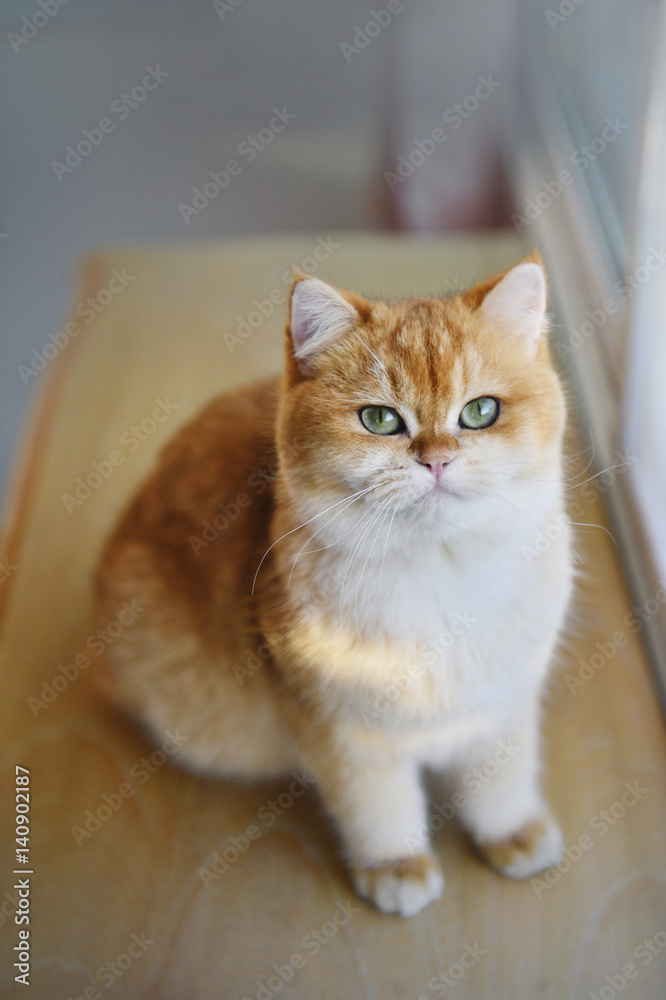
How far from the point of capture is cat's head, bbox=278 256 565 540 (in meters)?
0.81

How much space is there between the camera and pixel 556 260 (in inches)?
73.2

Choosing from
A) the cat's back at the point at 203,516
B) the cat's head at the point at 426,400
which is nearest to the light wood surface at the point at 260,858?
the cat's back at the point at 203,516

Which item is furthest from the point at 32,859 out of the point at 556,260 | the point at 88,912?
the point at 556,260

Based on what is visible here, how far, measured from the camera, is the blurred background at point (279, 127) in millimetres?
2123

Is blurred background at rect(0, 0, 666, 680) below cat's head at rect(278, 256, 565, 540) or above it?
above

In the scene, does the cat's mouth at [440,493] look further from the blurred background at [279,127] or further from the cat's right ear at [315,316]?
the blurred background at [279,127]

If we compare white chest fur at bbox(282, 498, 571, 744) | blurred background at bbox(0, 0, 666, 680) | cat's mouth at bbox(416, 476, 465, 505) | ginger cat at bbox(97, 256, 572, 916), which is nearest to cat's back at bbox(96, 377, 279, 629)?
ginger cat at bbox(97, 256, 572, 916)

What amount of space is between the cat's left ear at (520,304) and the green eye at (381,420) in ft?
0.46

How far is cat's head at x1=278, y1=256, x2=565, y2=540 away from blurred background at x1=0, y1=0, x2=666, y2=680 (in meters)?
1.10

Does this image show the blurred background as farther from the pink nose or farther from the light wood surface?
Result: the pink nose

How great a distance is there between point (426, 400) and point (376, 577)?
0.65 ft

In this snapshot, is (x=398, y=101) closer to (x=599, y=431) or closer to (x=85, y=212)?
(x=85, y=212)

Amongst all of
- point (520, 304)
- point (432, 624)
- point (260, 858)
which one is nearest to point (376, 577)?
point (432, 624)

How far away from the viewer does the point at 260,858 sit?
41.5 inches
